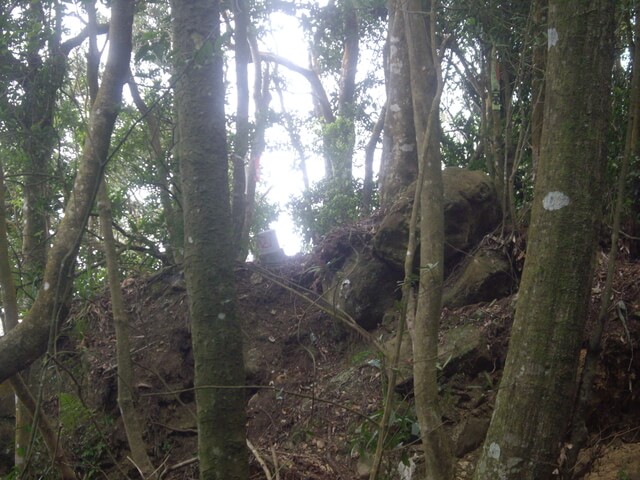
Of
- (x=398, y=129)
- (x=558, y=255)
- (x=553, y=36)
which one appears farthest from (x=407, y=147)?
(x=558, y=255)

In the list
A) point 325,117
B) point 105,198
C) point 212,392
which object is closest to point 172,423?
point 105,198

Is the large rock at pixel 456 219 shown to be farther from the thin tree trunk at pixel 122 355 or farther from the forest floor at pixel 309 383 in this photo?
the thin tree trunk at pixel 122 355

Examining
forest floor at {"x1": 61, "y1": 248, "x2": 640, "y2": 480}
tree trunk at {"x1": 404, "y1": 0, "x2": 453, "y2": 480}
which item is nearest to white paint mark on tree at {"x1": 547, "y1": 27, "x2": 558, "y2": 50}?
tree trunk at {"x1": 404, "y1": 0, "x2": 453, "y2": 480}

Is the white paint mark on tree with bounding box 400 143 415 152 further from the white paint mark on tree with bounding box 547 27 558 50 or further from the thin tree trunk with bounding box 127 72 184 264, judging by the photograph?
the white paint mark on tree with bounding box 547 27 558 50

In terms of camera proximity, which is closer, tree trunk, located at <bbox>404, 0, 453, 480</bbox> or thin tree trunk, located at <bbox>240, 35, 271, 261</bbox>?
tree trunk, located at <bbox>404, 0, 453, 480</bbox>

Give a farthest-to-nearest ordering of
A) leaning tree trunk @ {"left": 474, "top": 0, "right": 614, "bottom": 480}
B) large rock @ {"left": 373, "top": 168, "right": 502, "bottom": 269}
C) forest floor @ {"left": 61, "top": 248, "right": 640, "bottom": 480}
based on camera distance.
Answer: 1. large rock @ {"left": 373, "top": 168, "right": 502, "bottom": 269}
2. forest floor @ {"left": 61, "top": 248, "right": 640, "bottom": 480}
3. leaning tree trunk @ {"left": 474, "top": 0, "right": 614, "bottom": 480}

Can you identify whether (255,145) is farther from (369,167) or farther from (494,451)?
(494,451)

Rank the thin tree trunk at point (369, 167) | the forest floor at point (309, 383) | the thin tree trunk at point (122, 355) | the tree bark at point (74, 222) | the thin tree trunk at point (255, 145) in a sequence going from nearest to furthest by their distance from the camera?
the tree bark at point (74, 222) < the thin tree trunk at point (122, 355) < the forest floor at point (309, 383) < the thin tree trunk at point (255, 145) < the thin tree trunk at point (369, 167)

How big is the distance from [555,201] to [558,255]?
238 mm

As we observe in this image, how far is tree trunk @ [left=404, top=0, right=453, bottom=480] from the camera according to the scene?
12.3 ft

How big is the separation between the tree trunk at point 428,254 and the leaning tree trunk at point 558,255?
3.11 ft

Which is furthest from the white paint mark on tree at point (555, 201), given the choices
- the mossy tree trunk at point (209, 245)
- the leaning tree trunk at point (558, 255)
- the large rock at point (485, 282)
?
the large rock at point (485, 282)

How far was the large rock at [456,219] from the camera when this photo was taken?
273 inches

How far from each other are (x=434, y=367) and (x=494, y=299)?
299 cm
